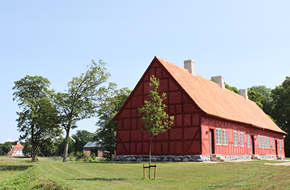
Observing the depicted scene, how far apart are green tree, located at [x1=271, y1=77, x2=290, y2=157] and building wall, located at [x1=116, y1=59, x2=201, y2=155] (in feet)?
100

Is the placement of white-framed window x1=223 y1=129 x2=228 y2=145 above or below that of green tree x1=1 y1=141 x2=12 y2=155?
above

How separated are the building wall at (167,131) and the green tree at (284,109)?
100ft

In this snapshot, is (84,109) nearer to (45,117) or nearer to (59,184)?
(45,117)

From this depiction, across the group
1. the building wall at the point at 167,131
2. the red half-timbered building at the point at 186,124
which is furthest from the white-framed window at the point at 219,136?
the building wall at the point at 167,131

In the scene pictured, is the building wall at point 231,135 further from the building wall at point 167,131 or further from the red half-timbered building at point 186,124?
the building wall at point 167,131

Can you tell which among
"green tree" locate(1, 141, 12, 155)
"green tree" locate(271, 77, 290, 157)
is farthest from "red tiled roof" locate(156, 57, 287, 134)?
"green tree" locate(1, 141, 12, 155)

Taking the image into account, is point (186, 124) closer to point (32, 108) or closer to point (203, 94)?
point (203, 94)

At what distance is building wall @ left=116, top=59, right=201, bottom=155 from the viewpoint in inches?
877

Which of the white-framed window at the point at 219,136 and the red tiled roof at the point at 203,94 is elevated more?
the red tiled roof at the point at 203,94

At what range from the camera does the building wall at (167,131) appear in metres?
22.3

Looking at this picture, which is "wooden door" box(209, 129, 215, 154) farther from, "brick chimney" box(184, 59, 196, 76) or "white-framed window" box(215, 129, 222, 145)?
"brick chimney" box(184, 59, 196, 76)

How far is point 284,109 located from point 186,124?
102 ft

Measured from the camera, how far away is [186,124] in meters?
22.6

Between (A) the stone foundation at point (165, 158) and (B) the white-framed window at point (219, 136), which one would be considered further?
(B) the white-framed window at point (219, 136)
